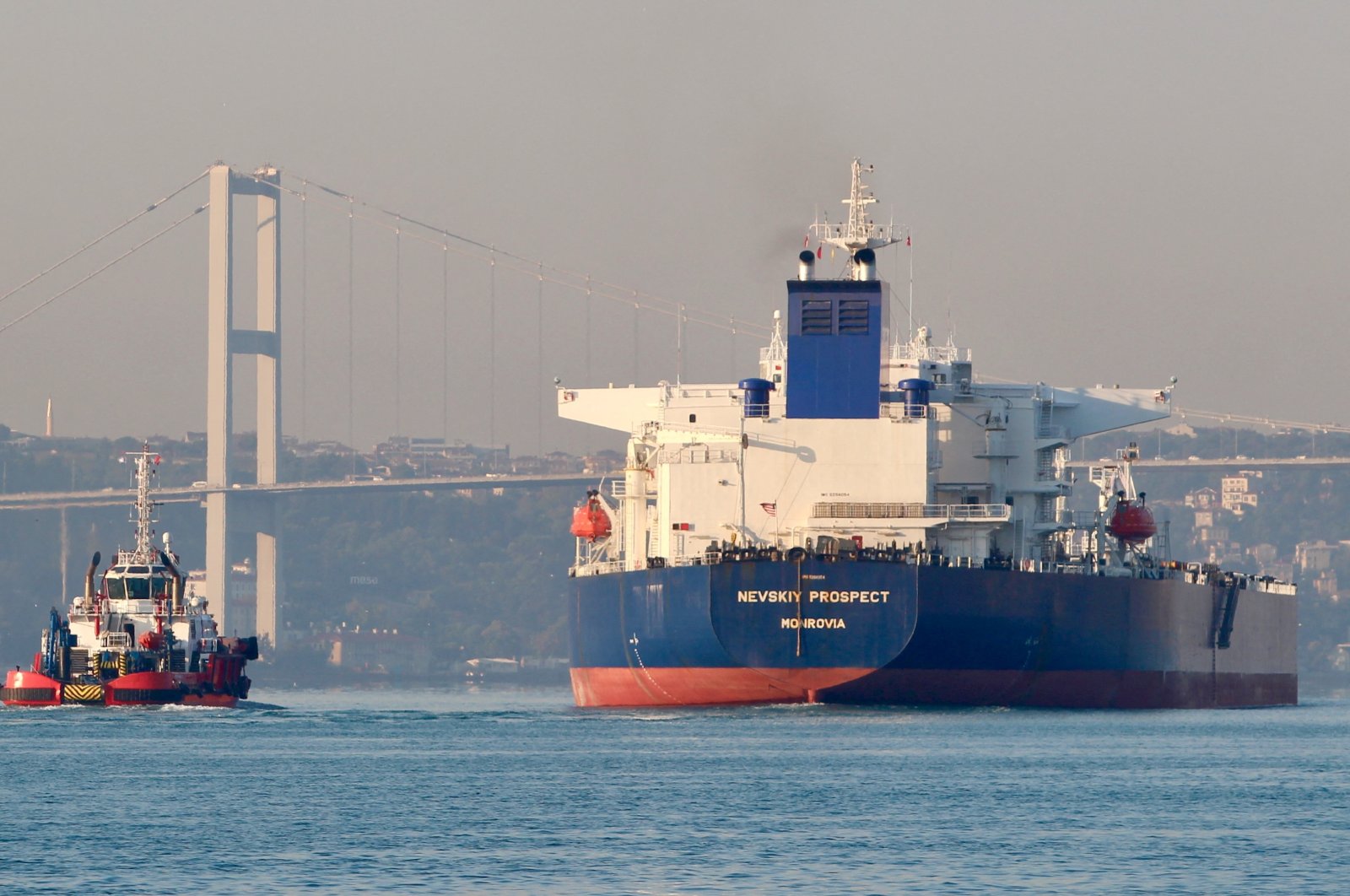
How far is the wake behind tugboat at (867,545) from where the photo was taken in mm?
45625

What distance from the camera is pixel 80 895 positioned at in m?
25.0

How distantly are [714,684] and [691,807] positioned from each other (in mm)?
15774

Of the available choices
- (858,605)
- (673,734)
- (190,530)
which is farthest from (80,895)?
(190,530)

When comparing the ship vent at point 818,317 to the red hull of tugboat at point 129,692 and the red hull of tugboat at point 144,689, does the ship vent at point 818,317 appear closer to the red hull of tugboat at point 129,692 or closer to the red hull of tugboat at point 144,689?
the red hull of tugboat at point 129,692

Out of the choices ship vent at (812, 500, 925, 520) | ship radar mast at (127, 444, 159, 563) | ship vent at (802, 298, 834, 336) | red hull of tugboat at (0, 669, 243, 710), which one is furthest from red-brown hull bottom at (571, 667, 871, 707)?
ship radar mast at (127, 444, 159, 563)

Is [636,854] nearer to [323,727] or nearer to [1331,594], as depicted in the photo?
[323,727]

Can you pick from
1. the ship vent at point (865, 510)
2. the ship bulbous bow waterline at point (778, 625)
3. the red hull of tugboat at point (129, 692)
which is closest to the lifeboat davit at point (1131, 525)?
the ship vent at point (865, 510)

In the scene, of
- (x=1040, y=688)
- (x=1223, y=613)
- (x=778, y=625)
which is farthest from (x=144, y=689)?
(x=1223, y=613)

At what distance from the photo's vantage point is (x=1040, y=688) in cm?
4919

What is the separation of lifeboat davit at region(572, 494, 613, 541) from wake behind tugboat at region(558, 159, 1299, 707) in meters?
1.16

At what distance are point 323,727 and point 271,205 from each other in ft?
220

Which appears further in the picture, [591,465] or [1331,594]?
[1331,594]

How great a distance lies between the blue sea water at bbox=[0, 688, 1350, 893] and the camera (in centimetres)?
2616

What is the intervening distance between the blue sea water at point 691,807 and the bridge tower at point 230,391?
5223 cm
